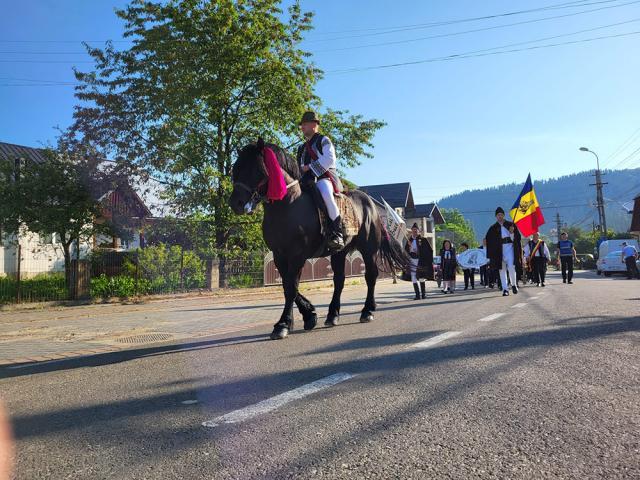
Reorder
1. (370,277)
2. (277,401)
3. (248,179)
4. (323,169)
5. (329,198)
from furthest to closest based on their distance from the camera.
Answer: (370,277), (323,169), (329,198), (248,179), (277,401)

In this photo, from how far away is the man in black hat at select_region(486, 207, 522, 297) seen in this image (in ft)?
44.0

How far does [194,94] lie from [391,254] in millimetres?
13326

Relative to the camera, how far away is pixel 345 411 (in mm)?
3016

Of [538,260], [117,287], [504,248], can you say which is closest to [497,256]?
[504,248]

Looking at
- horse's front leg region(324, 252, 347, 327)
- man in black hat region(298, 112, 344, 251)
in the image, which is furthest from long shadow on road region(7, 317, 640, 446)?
horse's front leg region(324, 252, 347, 327)

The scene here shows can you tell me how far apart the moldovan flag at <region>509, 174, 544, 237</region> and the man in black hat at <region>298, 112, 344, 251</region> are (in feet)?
38.2

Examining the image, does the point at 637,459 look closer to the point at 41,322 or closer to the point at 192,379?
the point at 192,379

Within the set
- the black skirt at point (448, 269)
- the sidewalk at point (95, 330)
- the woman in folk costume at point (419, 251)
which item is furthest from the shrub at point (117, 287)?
the black skirt at point (448, 269)

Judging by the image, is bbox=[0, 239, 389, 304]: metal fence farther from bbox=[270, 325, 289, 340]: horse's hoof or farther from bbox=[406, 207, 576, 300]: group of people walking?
bbox=[270, 325, 289, 340]: horse's hoof

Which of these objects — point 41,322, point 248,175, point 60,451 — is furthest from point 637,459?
point 41,322

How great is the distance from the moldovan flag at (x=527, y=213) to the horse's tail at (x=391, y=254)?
9.22 m

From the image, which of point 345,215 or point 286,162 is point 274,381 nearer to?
point 286,162

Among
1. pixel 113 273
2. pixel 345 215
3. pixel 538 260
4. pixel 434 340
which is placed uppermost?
pixel 345 215

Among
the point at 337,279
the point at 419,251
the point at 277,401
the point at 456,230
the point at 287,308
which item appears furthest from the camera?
the point at 456,230
